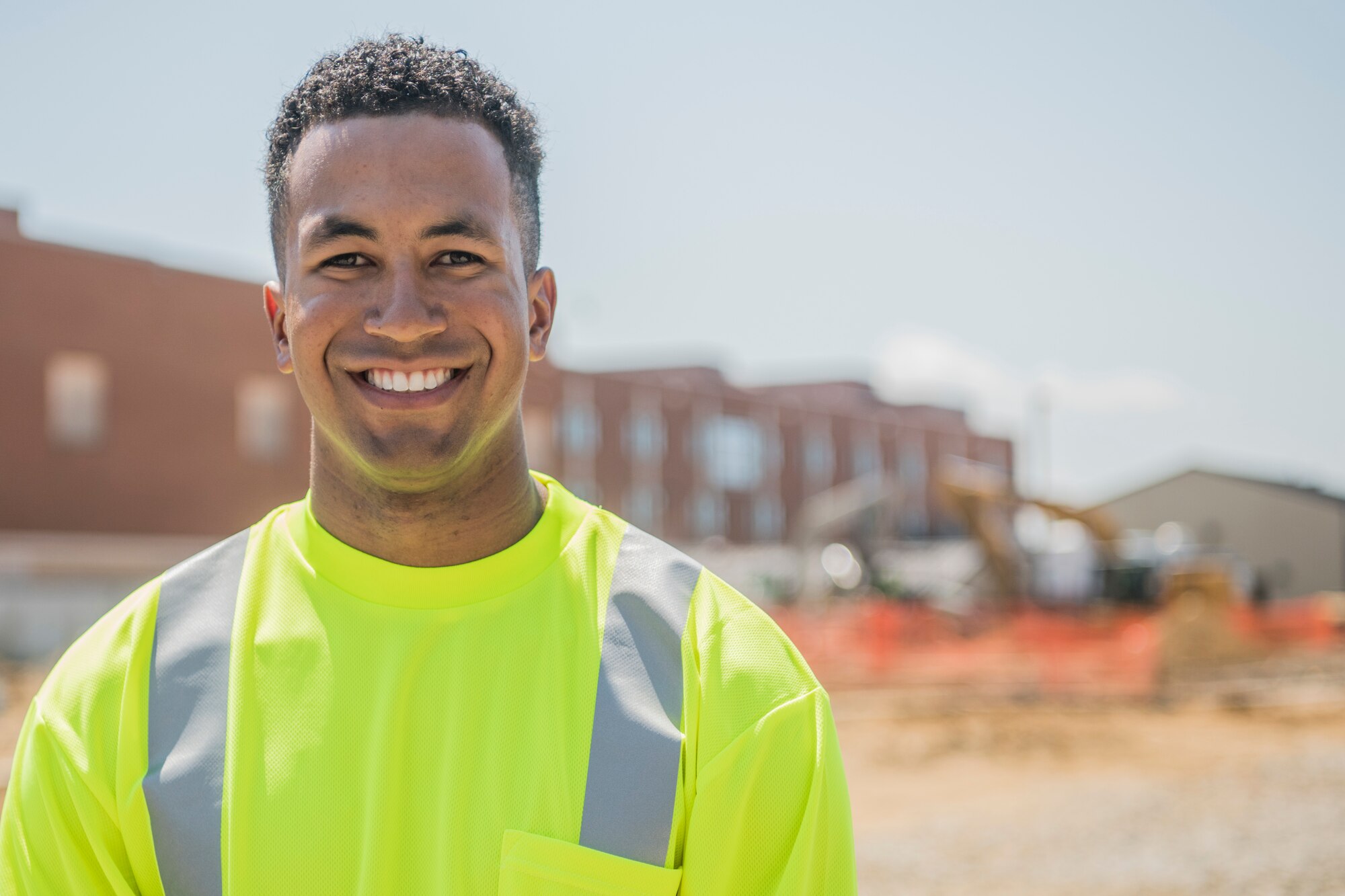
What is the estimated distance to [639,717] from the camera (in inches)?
67.1

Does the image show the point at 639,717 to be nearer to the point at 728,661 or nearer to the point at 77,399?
the point at 728,661

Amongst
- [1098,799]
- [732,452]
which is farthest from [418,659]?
[732,452]

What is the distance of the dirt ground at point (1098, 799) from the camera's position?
291 inches

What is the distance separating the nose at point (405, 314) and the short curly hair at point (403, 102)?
8.9 inches

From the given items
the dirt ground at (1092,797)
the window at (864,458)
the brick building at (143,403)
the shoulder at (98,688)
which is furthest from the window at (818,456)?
the shoulder at (98,688)

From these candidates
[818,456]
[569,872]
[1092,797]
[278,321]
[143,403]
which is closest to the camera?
[569,872]

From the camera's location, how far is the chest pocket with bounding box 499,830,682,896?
161cm

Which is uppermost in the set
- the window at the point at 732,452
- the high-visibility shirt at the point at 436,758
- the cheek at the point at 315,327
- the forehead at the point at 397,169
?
the forehead at the point at 397,169

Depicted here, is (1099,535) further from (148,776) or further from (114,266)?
(148,776)

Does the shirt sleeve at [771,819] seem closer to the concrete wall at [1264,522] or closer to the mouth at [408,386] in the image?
the mouth at [408,386]

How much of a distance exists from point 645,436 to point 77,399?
20.5 m

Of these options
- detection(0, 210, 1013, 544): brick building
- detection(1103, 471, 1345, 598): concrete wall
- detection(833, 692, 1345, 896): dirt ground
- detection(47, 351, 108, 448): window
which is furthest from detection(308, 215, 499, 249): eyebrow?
detection(1103, 471, 1345, 598): concrete wall

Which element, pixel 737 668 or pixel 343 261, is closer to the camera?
Answer: pixel 737 668

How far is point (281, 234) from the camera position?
195 cm
